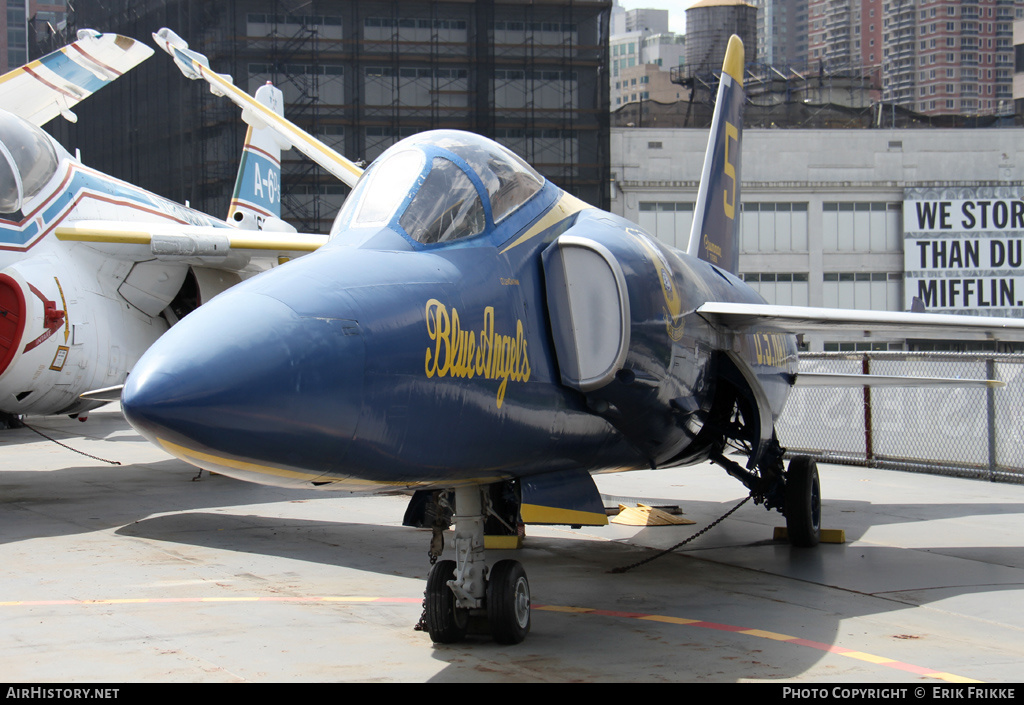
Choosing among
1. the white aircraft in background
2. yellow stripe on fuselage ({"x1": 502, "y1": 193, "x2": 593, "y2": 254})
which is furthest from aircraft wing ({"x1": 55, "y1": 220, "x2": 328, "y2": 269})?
yellow stripe on fuselage ({"x1": 502, "y1": 193, "x2": 593, "y2": 254})

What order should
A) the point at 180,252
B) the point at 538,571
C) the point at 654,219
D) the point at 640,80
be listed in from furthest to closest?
the point at 640,80 → the point at 654,219 → the point at 180,252 → the point at 538,571

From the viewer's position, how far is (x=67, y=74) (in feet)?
48.8

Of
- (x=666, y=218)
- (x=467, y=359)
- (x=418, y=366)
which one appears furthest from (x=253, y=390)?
(x=666, y=218)

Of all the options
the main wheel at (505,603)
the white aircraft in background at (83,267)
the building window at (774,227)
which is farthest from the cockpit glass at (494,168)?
the building window at (774,227)

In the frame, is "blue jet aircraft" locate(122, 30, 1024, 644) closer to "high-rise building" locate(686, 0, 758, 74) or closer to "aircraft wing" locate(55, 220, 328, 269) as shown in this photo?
"aircraft wing" locate(55, 220, 328, 269)

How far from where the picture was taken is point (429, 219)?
17.1 feet

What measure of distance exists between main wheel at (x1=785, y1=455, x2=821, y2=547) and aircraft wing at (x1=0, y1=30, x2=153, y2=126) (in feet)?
35.8

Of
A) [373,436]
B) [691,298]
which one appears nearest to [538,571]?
[691,298]

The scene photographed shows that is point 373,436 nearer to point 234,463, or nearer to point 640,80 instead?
point 234,463

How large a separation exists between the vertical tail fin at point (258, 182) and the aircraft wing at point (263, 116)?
2372mm

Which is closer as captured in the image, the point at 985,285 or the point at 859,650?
the point at 859,650

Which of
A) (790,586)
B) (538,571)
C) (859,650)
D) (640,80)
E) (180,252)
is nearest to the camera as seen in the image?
(859,650)

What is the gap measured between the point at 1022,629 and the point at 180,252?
9162 mm

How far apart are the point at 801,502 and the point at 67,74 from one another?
12.3 metres
